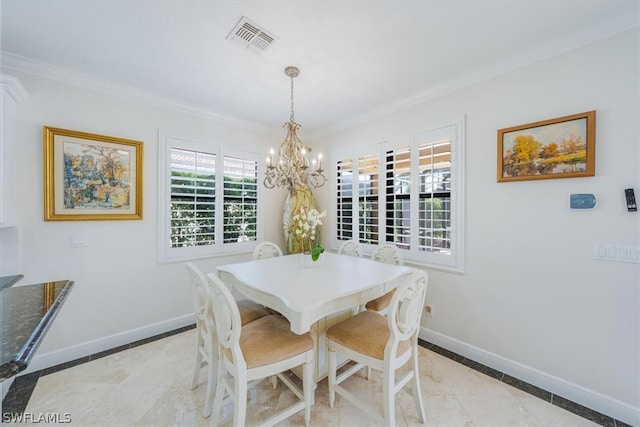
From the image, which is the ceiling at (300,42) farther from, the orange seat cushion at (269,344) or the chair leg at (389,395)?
the chair leg at (389,395)

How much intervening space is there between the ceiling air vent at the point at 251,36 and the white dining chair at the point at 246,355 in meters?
1.70

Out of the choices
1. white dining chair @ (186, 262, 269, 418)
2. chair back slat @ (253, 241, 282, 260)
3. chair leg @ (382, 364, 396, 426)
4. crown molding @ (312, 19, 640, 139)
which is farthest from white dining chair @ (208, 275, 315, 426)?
crown molding @ (312, 19, 640, 139)

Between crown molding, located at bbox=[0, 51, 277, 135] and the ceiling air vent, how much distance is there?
1491mm

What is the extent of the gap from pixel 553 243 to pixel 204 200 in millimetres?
3551

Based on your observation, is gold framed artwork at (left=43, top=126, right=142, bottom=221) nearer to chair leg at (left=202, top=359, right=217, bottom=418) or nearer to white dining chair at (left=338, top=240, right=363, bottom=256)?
chair leg at (left=202, top=359, right=217, bottom=418)

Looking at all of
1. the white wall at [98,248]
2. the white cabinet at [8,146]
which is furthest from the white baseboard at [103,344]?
A: the white cabinet at [8,146]

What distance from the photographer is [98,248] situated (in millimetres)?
2508

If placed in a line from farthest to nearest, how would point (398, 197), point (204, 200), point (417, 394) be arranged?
point (204, 200) → point (398, 197) → point (417, 394)

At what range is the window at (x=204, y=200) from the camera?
2920 mm

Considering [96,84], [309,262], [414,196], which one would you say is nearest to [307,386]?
[309,262]

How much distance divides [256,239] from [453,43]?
3.16m

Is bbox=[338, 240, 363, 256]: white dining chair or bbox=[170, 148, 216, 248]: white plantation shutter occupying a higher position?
bbox=[170, 148, 216, 248]: white plantation shutter

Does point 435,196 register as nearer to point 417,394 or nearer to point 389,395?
point 417,394

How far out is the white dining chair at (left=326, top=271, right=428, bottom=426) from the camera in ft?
4.86
